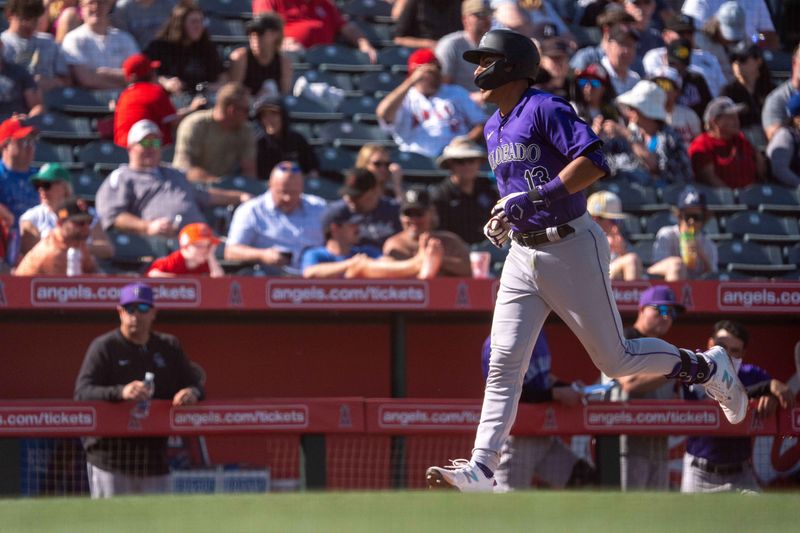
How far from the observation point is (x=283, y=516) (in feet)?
14.5

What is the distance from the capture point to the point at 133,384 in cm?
775

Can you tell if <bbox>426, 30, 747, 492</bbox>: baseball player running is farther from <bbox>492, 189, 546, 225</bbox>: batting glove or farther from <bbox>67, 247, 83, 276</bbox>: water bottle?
<bbox>67, 247, 83, 276</bbox>: water bottle

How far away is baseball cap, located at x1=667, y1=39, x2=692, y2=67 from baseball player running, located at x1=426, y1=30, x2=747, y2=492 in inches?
298

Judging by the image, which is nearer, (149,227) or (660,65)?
(149,227)

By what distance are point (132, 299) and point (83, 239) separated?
78cm

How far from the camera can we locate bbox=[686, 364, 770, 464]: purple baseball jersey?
28.0 feet

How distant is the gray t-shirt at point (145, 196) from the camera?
9.43m

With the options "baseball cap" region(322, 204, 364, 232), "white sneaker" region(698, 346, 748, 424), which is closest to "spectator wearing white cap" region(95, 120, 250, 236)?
"baseball cap" region(322, 204, 364, 232)

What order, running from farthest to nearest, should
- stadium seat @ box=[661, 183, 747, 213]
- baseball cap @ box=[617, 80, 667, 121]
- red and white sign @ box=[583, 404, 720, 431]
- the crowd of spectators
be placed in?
baseball cap @ box=[617, 80, 667, 121], stadium seat @ box=[661, 183, 747, 213], the crowd of spectators, red and white sign @ box=[583, 404, 720, 431]

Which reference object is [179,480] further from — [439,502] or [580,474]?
[439,502]

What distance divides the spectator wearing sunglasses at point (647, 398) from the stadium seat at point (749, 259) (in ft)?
6.91

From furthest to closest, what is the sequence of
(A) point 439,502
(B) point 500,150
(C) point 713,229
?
(C) point 713,229 → (B) point 500,150 → (A) point 439,502

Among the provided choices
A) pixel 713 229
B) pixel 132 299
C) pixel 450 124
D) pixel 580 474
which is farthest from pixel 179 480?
pixel 713 229

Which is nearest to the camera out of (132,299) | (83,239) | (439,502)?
(439,502)
